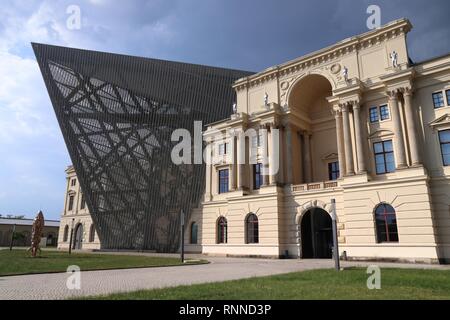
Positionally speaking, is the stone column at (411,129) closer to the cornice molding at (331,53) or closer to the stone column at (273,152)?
the cornice molding at (331,53)

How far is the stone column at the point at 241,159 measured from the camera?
40812 millimetres

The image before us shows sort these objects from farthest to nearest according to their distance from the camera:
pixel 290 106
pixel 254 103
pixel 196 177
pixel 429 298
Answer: pixel 196 177
pixel 254 103
pixel 290 106
pixel 429 298

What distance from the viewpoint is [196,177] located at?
1845 inches

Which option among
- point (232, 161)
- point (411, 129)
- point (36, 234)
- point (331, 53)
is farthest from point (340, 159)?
point (36, 234)

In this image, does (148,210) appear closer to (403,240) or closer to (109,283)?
(403,240)

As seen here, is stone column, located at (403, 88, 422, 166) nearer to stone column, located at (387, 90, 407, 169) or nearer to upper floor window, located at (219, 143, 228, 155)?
stone column, located at (387, 90, 407, 169)

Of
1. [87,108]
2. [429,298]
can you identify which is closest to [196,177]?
[87,108]

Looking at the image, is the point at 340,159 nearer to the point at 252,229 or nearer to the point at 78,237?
the point at 252,229

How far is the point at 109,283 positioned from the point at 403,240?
23.6 metres

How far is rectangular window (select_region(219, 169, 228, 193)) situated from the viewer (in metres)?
43.7

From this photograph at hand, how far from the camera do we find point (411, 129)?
2959cm

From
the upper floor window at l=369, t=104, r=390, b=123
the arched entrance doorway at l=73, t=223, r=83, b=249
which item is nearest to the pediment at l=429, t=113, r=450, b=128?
the upper floor window at l=369, t=104, r=390, b=123

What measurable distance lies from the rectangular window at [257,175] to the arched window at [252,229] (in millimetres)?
3731

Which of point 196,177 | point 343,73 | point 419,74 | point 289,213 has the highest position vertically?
point 343,73
